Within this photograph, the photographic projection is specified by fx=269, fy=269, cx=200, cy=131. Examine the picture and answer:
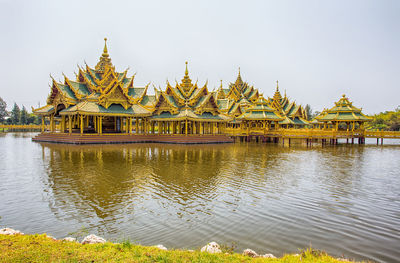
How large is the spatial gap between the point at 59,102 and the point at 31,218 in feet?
93.9

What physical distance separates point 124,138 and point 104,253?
87.1 ft

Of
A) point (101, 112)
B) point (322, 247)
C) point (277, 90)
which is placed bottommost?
point (322, 247)

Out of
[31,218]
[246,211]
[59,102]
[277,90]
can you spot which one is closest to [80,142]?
[59,102]

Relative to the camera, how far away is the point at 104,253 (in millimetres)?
4043

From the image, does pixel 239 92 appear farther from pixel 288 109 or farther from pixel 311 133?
pixel 311 133

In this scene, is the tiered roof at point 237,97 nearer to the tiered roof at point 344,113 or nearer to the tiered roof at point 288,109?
the tiered roof at point 288,109

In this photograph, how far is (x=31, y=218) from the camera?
6.15 metres

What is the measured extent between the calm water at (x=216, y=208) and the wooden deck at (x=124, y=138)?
50.8ft

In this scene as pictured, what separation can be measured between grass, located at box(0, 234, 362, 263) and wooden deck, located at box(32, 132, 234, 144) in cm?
2356

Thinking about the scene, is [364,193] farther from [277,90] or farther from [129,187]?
[277,90]

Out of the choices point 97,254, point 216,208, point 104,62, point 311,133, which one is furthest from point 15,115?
point 97,254

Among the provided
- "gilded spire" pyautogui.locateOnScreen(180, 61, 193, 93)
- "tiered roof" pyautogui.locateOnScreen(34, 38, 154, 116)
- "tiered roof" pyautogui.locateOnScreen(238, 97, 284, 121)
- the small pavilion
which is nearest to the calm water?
"tiered roof" pyautogui.locateOnScreen(34, 38, 154, 116)

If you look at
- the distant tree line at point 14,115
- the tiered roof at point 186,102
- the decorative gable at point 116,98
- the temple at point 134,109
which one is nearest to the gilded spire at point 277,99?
the temple at point 134,109

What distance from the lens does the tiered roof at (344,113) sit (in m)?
33.8
